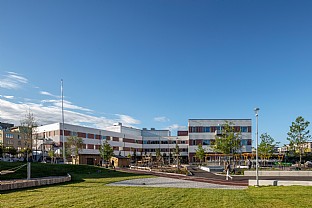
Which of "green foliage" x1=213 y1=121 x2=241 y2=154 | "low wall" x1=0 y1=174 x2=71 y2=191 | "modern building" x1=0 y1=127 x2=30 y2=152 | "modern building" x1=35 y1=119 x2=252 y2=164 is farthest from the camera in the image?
"modern building" x1=0 y1=127 x2=30 y2=152

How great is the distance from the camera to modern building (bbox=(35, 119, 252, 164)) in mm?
68438

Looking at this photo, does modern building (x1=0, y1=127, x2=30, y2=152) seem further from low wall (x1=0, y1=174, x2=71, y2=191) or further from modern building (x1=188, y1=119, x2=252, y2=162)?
low wall (x1=0, y1=174, x2=71, y2=191)

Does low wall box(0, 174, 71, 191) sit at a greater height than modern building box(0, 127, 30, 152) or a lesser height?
greater

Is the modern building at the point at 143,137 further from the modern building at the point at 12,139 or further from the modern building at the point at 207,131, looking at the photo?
the modern building at the point at 12,139

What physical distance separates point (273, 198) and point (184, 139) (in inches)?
3122

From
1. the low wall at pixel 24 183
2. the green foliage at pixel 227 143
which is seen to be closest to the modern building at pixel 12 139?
the green foliage at pixel 227 143

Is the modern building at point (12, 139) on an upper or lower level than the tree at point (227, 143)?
lower

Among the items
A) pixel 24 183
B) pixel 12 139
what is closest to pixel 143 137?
pixel 12 139

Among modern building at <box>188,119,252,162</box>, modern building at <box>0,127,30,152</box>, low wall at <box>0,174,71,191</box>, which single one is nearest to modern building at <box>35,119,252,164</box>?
modern building at <box>188,119,252,162</box>

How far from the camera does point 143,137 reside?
96.1 meters

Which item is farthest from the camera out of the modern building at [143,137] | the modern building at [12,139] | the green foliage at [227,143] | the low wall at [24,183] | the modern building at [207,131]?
the modern building at [12,139]

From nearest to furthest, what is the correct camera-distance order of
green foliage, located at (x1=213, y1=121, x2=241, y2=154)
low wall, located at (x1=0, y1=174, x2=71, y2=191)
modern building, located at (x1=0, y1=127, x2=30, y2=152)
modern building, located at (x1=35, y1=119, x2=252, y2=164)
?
low wall, located at (x1=0, y1=174, x2=71, y2=191) → green foliage, located at (x1=213, y1=121, x2=241, y2=154) → modern building, located at (x1=35, y1=119, x2=252, y2=164) → modern building, located at (x1=0, y1=127, x2=30, y2=152)

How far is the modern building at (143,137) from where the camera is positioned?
68.4 meters

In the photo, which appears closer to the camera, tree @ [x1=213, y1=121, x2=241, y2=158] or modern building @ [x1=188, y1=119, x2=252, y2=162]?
tree @ [x1=213, y1=121, x2=241, y2=158]
